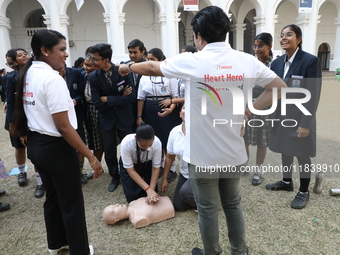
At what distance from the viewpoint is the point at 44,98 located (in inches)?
58.1

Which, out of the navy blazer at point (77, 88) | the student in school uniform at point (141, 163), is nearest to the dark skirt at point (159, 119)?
the student in school uniform at point (141, 163)

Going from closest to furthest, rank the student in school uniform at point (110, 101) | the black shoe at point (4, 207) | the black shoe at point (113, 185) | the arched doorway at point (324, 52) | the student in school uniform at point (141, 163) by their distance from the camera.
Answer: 1. the student in school uniform at point (141, 163)
2. the black shoe at point (4, 207)
3. the student in school uniform at point (110, 101)
4. the black shoe at point (113, 185)
5. the arched doorway at point (324, 52)

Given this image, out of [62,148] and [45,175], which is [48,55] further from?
[45,175]

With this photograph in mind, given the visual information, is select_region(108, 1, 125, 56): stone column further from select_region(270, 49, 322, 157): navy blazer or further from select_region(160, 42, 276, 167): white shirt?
select_region(160, 42, 276, 167): white shirt

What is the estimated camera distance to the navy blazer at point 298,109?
2.32 metres

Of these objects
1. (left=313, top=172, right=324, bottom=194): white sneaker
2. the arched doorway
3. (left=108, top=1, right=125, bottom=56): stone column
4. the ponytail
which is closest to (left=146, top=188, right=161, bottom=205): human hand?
the ponytail

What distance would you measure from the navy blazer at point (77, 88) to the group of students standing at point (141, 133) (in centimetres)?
4

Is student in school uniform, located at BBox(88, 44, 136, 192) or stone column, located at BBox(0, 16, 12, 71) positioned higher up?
stone column, located at BBox(0, 16, 12, 71)

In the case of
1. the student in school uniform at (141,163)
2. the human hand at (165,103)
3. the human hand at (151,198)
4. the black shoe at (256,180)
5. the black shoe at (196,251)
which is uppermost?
the human hand at (165,103)

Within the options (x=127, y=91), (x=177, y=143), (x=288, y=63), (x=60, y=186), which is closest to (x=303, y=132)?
(x=288, y=63)

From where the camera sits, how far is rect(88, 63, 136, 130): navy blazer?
285cm

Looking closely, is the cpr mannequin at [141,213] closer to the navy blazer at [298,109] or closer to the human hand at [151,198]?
the human hand at [151,198]

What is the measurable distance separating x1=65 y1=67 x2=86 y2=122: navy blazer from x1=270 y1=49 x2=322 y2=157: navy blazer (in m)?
2.16

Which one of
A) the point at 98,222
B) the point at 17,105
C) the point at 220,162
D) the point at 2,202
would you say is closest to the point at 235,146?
the point at 220,162
